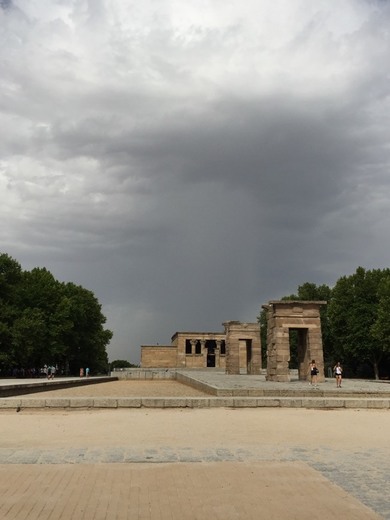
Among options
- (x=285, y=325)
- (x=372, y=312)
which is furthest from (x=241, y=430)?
(x=372, y=312)

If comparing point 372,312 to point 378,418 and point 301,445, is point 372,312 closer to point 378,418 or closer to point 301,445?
point 378,418

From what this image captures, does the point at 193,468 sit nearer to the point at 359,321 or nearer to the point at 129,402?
the point at 129,402

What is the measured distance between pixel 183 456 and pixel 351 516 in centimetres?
340

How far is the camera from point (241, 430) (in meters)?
10.8

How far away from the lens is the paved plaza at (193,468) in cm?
545

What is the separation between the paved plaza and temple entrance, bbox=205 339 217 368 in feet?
218

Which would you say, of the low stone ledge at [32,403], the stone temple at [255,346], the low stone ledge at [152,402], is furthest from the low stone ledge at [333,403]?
the stone temple at [255,346]

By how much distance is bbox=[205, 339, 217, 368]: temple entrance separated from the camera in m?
77.9

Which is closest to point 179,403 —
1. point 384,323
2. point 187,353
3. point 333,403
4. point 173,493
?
point 333,403

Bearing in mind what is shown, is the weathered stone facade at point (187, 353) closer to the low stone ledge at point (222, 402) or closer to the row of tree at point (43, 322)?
the row of tree at point (43, 322)

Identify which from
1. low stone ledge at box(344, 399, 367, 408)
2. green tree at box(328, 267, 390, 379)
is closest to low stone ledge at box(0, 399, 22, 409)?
low stone ledge at box(344, 399, 367, 408)

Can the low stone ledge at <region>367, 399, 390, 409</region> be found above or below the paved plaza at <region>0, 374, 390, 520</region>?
above

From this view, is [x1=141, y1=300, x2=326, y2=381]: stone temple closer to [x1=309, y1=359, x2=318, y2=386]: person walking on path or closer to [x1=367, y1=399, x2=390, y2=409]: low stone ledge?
[x1=309, y1=359, x2=318, y2=386]: person walking on path

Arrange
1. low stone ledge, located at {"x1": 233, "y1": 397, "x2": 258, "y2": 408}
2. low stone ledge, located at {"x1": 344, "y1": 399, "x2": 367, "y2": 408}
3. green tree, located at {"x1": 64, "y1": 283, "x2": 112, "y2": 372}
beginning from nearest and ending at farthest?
low stone ledge, located at {"x1": 233, "y1": 397, "x2": 258, "y2": 408}
low stone ledge, located at {"x1": 344, "y1": 399, "x2": 367, "y2": 408}
green tree, located at {"x1": 64, "y1": 283, "x2": 112, "y2": 372}
